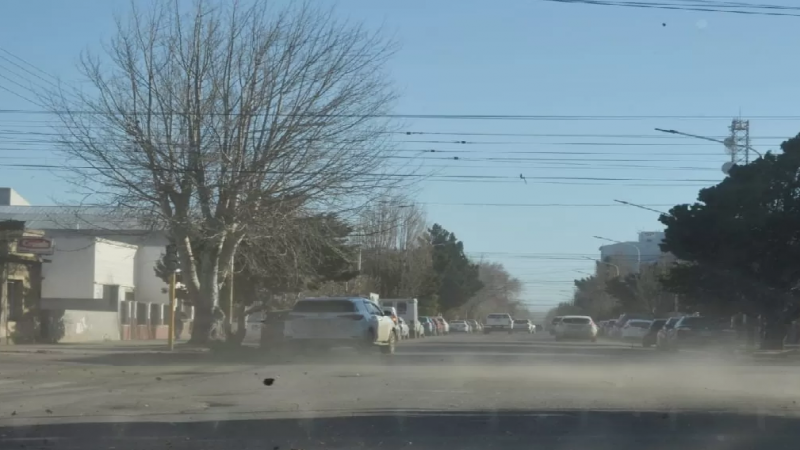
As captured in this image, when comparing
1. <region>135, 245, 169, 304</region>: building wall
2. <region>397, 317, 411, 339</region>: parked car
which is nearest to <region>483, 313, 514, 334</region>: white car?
<region>397, 317, 411, 339</region>: parked car

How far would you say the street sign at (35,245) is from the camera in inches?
1377

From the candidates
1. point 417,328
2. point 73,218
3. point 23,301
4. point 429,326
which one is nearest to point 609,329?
point 417,328

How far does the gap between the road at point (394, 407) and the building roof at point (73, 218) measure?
1015cm

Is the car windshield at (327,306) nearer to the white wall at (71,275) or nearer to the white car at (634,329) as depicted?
the white wall at (71,275)

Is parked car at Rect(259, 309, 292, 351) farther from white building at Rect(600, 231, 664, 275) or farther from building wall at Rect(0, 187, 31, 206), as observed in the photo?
white building at Rect(600, 231, 664, 275)

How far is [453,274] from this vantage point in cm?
10856

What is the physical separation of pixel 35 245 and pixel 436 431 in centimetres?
2661

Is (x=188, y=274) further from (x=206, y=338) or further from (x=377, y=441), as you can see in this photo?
(x=377, y=441)

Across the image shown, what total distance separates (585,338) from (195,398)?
4176cm

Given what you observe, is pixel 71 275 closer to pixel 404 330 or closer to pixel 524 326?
pixel 404 330

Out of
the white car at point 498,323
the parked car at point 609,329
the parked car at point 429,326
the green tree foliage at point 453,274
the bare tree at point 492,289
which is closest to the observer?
the parked car at point 609,329

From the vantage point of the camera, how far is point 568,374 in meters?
21.2

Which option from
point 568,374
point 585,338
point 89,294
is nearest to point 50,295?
point 89,294

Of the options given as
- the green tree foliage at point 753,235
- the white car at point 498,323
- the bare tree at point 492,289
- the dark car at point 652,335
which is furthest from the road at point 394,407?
the bare tree at point 492,289
